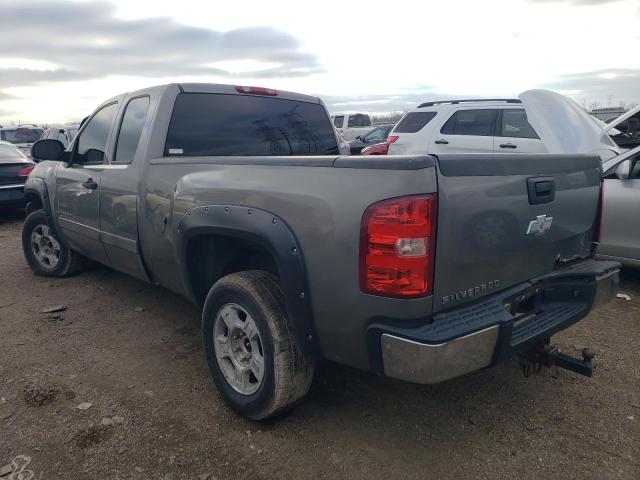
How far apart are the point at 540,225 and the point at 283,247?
1262 mm

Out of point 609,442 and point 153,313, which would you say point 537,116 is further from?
point 153,313

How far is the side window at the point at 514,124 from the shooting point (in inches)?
324

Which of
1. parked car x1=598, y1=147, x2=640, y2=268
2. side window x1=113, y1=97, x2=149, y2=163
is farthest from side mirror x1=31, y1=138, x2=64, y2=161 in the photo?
parked car x1=598, y1=147, x2=640, y2=268

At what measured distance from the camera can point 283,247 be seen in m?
2.34

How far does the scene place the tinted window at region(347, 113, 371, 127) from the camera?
19875 mm

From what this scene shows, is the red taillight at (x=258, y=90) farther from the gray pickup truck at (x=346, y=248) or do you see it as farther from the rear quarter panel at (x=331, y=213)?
the rear quarter panel at (x=331, y=213)

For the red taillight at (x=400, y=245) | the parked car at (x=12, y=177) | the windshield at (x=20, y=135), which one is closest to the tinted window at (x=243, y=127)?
the red taillight at (x=400, y=245)

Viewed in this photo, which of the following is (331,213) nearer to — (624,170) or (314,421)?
(314,421)

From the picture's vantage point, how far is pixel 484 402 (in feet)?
9.71

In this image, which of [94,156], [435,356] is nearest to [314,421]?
[435,356]

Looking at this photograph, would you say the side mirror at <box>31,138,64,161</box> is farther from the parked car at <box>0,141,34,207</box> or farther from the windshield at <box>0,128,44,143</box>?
the windshield at <box>0,128,44,143</box>

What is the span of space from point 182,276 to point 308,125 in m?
1.80

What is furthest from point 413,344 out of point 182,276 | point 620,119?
point 620,119

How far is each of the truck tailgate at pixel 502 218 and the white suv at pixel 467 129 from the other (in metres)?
5.66
